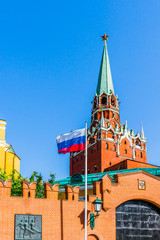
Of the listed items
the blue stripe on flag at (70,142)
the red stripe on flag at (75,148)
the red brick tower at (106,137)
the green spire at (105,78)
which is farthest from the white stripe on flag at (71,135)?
the green spire at (105,78)

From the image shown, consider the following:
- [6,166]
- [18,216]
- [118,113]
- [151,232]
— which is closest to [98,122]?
[118,113]

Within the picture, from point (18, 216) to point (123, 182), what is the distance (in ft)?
29.2

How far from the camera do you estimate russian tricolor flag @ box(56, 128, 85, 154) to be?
25.2 meters

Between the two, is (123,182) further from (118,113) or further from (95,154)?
(118,113)

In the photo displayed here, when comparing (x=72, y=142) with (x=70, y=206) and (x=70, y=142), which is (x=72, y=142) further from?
(x=70, y=206)

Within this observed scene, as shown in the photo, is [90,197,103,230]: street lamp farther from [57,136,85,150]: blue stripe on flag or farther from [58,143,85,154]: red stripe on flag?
[57,136,85,150]: blue stripe on flag

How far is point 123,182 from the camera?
91.2ft

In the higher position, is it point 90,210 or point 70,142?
point 70,142

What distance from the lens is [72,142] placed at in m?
25.5

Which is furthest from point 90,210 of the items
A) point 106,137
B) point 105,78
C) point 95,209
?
point 105,78

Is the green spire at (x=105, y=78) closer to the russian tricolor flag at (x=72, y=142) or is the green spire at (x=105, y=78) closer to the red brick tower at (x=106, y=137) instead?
the red brick tower at (x=106, y=137)

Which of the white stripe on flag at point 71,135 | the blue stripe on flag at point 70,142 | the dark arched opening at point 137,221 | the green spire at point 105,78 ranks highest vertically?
the green spire at point 105,78

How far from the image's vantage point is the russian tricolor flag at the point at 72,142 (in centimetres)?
2519

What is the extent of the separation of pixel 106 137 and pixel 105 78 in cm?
2170
